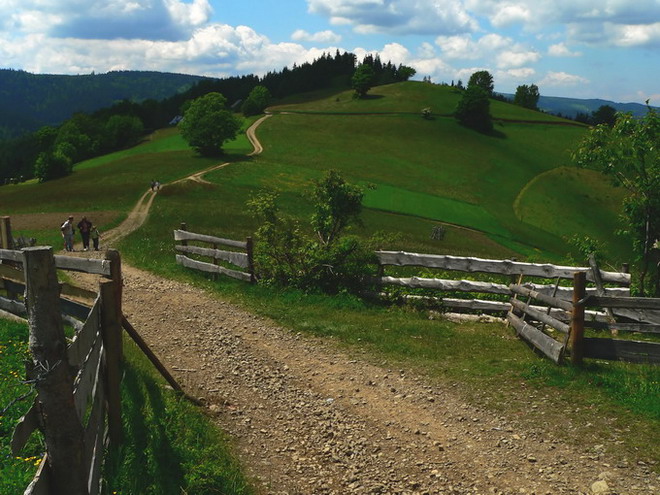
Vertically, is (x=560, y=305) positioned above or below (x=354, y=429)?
above

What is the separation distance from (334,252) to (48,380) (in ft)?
40.5

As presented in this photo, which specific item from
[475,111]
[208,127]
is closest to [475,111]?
[475,111]

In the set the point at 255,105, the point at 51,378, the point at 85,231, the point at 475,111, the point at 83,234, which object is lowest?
the point at 83,234

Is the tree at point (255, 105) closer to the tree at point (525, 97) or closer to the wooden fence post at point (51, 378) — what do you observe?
the tree at point (525, 97)

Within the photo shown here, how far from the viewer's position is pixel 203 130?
72.6 m

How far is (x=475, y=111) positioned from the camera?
4186 inches

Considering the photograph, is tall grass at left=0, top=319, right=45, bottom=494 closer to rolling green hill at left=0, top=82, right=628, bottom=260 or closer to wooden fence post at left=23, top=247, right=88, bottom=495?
wooden fence post at left=23, top=247, right=88, bottom=495

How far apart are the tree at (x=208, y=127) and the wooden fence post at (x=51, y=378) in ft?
233

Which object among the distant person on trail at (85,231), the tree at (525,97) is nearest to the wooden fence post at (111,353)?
the distant person on trail at (85,231)

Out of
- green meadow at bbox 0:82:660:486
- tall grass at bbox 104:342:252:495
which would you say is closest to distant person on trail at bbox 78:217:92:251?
green meadow at bbox 0:82:660:486

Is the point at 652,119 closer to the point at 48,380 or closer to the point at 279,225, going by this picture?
the point at 279,225

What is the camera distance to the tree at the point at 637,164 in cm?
1512

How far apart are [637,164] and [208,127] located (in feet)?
211

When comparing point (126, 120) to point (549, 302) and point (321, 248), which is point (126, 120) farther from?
point (549, 302)
